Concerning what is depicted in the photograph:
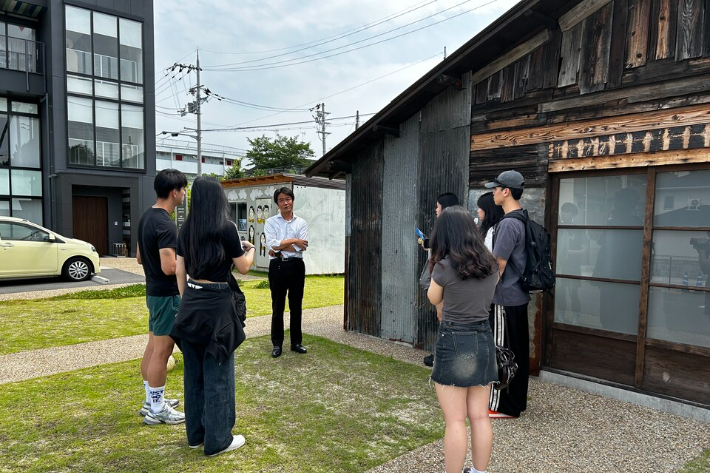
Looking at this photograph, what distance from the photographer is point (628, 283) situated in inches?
173

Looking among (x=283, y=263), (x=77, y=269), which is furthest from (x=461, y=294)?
(x=77, y=269)

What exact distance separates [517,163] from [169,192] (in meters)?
3.54

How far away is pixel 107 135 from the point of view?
1812cm

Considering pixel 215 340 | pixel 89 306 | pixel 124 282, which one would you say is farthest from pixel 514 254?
pixel 124 282

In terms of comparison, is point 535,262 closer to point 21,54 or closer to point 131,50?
point 131,50

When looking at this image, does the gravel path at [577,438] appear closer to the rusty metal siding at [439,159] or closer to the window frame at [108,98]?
the rusty metal siding at [439,159]

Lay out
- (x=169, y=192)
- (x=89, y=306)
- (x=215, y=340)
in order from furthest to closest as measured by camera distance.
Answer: (x=89, y=306) → (x=169, y=192) → (x=215, y=340)

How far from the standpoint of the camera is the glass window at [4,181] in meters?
17.0

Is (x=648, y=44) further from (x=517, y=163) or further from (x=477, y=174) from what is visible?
(x=477, y=174)

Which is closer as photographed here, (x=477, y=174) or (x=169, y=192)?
(x=169, y=192)

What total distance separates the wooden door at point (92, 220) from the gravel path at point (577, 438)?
15.2 meters

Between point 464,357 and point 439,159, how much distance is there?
3.69 meters

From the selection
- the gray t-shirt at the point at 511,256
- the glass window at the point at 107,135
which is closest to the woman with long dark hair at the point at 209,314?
the gray t-shirt at the point at 511,256

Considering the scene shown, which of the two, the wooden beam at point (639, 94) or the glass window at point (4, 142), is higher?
the glass window at point (4, 142)
